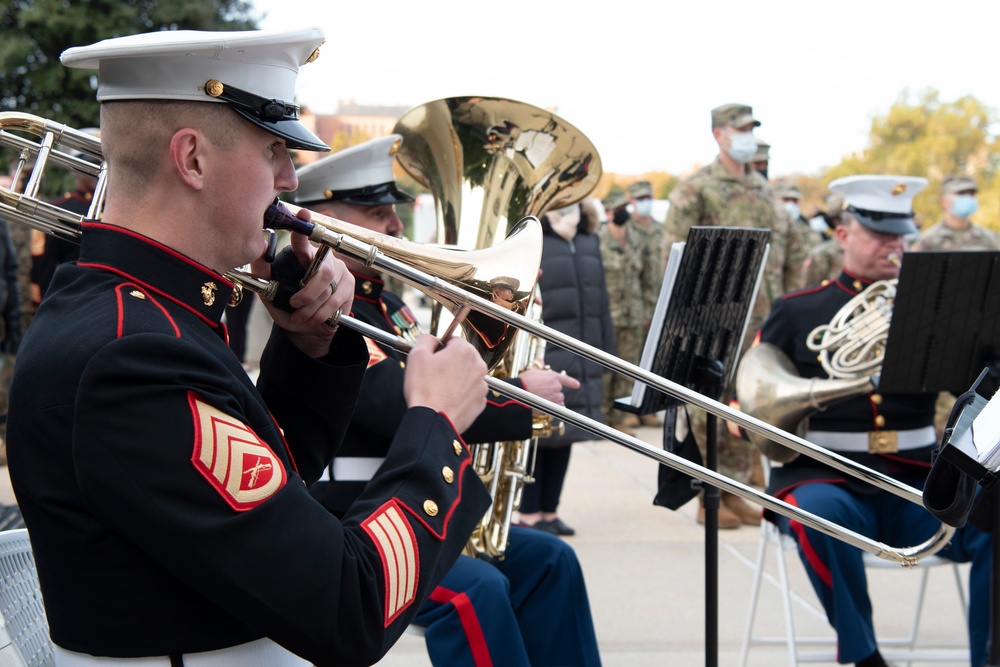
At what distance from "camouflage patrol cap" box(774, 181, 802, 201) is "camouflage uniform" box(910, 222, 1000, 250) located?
148 inches

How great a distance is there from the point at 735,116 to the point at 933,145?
42410 mm

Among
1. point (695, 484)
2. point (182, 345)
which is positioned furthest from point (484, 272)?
point (695, 484)

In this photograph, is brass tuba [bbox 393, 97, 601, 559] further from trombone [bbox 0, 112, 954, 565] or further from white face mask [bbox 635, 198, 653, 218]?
white face mask [bbox 635, 198, 653, 218]

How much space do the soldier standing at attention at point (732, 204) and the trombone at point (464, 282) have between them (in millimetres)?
3704

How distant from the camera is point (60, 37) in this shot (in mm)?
15922

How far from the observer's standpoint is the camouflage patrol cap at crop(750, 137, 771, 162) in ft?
19.9

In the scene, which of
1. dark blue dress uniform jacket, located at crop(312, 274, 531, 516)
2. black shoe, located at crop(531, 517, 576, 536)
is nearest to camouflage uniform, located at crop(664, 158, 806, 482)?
black shoe, located at crop(531, 517, 576, 536)

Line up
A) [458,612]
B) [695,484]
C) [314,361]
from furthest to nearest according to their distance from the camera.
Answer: [695,484]
[458,612]
[314,361]

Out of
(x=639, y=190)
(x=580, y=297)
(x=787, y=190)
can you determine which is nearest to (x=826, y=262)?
(x=639, y=190)

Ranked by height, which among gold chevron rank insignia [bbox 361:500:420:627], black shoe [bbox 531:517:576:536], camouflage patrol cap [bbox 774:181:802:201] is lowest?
black shoe [bbox 531:517:576:536]

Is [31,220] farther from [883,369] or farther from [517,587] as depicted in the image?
[883,369]

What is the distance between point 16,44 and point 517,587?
604 inches

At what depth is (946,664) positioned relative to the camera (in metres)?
3.88

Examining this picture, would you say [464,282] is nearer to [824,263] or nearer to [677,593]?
[677,593]
